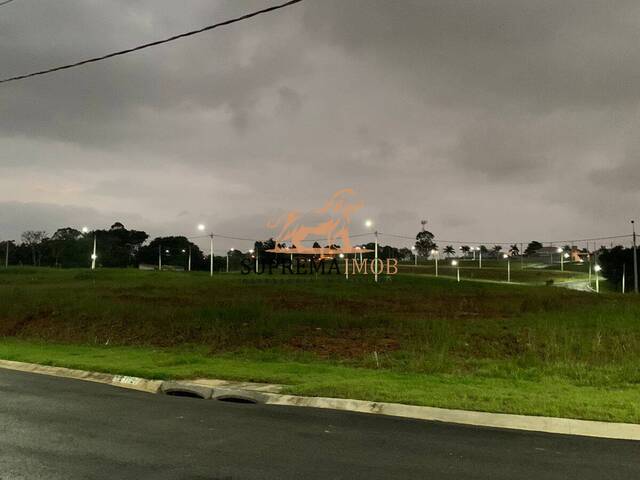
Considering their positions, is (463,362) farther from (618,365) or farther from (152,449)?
(152,449)

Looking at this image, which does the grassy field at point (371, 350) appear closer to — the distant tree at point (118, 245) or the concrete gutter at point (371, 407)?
the concrete gutter at point (371, 407)

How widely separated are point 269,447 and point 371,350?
11621 mm

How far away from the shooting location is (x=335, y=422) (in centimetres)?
863

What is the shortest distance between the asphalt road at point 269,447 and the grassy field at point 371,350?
173 centimetres

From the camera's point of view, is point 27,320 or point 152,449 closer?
point 152,449

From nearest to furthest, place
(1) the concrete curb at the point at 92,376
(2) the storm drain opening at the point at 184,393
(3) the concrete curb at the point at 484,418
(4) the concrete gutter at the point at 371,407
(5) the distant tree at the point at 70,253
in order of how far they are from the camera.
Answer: (3) the concrete curb at the point at 484,418 → (4) the concrete gutter at the point at 371,407 → (2) the storm drain opening at the point at 184,393 → (1) the concrete curb at the point at 92,376 → (5) the distant tree at the point at 70,253

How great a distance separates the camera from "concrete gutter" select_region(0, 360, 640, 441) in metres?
8.17

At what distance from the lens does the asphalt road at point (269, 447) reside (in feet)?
19.8

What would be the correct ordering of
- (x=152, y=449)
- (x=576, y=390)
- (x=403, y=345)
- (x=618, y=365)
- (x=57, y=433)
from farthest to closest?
1. (x=403, y=345)
2. (x=618, y=365)
3. (x=576, y=390)
4. (x=57, y=433)
5. (x=152, y=449)

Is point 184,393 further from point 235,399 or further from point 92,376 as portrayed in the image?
point 92,376

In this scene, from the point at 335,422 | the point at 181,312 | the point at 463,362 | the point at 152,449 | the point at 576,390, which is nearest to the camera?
the point at 152,449

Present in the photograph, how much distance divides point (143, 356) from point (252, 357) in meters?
3.75

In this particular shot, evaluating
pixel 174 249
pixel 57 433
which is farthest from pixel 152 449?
pixel 174 249

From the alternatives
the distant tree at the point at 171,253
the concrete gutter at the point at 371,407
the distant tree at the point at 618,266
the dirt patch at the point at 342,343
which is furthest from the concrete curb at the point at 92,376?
the distant tree at the point at 171,253
